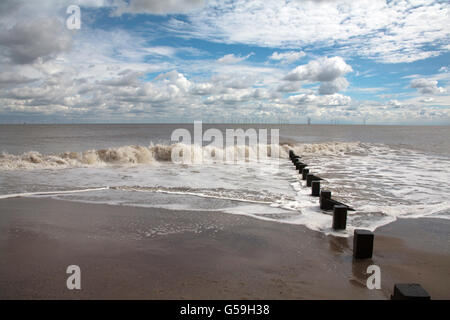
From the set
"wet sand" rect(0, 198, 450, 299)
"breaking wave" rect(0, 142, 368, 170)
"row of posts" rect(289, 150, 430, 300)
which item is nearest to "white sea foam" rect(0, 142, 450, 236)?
"row of posts" rect(289, 150, 430, 300)

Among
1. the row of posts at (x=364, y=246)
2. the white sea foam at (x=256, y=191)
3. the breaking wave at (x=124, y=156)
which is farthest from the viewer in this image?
the breaking wave at (x=124, y=156)

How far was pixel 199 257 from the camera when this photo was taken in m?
4.50

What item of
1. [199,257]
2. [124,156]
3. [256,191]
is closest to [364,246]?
[199,257]

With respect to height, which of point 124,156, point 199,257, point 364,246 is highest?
point 124,156

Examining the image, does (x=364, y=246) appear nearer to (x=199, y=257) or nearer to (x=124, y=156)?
(x=199, y=257)

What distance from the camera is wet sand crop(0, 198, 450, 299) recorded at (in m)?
3.63

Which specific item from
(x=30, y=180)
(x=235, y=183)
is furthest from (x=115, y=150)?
(x=235, y=183)

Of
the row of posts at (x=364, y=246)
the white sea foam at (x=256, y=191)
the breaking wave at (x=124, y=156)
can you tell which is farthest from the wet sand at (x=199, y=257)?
the breaking wave at (x=124, y=156)

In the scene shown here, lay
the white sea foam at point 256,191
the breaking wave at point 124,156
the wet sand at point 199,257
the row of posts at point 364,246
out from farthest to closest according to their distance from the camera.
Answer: the breaking wave at point 124,156 < the white sea foam at point 256,191 < the wet sand at point 199,257 < the row of posts at point 364,246

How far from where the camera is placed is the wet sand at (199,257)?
3.63 m

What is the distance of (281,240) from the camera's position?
532 cm

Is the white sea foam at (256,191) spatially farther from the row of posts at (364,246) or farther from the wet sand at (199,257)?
the wet sand at (199,257)

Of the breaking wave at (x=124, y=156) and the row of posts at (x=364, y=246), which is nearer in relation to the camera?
the row of posts at (x=364, y=246)

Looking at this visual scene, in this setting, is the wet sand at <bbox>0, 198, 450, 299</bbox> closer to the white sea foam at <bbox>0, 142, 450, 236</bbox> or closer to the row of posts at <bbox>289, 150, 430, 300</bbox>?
the row of posts at <bbox>289, 150, 430, 300</bbox>
